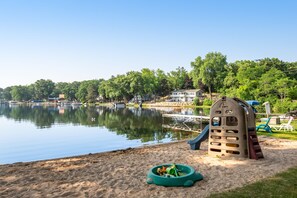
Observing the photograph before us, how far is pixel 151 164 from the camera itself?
8789 millimetres

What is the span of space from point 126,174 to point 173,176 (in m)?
1.64

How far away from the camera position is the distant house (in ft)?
285

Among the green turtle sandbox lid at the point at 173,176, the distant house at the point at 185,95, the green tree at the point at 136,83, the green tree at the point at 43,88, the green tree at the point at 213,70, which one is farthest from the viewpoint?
the green tree at the point at 43,88

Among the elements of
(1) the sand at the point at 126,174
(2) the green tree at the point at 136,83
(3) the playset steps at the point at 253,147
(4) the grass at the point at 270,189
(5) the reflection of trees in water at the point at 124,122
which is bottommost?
(5) the reflection of trees in water at the point at 124,122

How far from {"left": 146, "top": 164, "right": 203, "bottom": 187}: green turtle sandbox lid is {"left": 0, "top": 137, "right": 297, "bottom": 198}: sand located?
0.15 meters

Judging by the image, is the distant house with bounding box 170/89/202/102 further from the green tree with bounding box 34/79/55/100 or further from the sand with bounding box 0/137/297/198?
the green tree with bounding box 34/79/55/100

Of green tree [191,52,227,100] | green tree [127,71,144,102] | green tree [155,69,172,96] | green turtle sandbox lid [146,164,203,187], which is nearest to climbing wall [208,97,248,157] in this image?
green turtle sandbox lid [146,164,203,187]

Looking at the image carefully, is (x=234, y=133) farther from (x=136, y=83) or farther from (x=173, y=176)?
(x=136, y=83)

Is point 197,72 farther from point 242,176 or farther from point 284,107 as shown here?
point 242,176

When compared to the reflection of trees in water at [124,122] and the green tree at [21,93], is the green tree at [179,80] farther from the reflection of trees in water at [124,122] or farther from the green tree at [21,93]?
the green tree at [21,93]

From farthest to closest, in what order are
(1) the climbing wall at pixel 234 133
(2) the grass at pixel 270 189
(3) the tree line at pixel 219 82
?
(3) the tree line at pixel 219 82 → (1) the climbing wall at pixel 234 133 → (2) the grass at pixel 270 189

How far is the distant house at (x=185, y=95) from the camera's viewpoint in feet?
285

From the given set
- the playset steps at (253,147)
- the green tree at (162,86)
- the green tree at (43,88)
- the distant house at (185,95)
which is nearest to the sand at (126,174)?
the playset steps at (253,147)

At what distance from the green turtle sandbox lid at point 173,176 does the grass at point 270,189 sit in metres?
1.01
